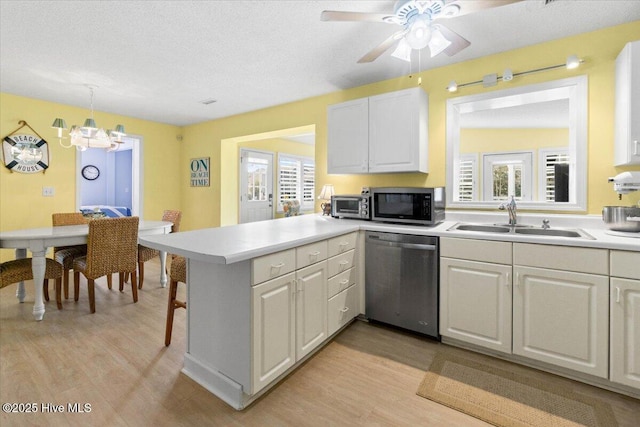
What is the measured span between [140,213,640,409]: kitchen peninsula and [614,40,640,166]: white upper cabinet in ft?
1.79

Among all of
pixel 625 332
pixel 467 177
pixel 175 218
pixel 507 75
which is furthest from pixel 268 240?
pixel 175 218

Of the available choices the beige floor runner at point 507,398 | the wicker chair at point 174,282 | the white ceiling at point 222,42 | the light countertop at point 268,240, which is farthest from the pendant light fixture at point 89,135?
the beige floor runner at point 507,398

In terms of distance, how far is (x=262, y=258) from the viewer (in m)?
1.53

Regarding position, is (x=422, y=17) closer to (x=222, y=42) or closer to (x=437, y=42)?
(x=437, y=42)

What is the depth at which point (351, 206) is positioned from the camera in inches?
113

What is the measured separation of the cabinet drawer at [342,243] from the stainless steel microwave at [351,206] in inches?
14.5

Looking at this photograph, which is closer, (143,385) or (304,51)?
(143,385)

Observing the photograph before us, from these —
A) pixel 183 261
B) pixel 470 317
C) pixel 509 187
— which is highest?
pixel 509 187

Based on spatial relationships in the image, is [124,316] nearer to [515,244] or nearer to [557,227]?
[515,244]

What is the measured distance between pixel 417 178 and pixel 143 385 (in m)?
2.74

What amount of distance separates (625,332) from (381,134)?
2.13 metres

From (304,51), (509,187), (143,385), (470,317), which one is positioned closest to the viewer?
(143,385)

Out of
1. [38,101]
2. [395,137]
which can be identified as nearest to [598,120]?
[395,137]

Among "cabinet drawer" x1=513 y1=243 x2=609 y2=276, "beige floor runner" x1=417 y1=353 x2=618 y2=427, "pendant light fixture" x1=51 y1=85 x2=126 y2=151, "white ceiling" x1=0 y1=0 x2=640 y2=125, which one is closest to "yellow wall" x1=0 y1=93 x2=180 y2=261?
"white ceiling" x1=0 y1=0 x2=640 y2=125
